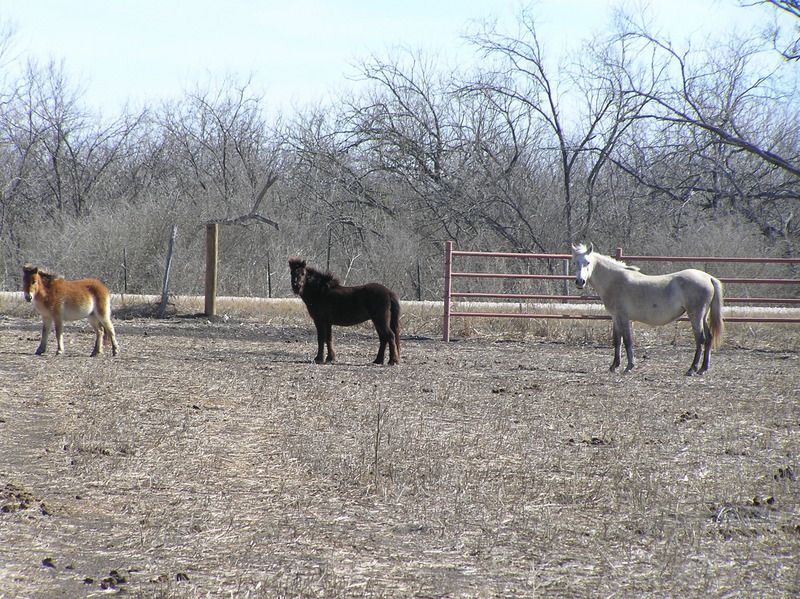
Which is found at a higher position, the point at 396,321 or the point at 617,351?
the point at 396,321

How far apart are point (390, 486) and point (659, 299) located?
682cm

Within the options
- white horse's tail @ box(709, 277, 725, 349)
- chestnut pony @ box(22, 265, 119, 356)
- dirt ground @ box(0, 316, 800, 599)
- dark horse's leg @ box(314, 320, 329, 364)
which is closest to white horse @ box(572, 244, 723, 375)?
white horse's tail @ box(709, 277, 725, 349)

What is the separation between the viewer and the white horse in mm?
10484

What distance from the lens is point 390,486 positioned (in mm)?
4676

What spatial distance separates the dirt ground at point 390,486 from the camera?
3.38 metres

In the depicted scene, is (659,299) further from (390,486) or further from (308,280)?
(390,486)

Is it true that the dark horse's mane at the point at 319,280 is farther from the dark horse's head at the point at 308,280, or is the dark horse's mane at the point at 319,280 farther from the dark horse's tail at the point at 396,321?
the dark horse's tail at the point at 396,321

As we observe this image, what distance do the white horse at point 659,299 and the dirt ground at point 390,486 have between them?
1256mm

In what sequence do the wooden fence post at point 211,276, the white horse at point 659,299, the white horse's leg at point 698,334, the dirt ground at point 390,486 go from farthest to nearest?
the wooden fence post at point 211,276 < the white horse at point 659,299 < the white horse's leg at point 698,334 < the dirt ground at point 390,486

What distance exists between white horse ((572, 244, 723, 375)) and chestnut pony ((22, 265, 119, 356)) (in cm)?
603

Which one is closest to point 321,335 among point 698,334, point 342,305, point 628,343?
point 342,305

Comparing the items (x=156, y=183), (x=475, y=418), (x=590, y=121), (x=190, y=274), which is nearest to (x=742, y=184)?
(x=590, y=121)

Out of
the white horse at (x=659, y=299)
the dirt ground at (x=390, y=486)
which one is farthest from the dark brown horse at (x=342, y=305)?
the white horse at (x=659, y=299)

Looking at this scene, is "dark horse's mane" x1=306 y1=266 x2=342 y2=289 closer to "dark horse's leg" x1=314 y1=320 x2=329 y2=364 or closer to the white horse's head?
"dark horse's leg" x1=314 y1=320 x2=329 y2=364
